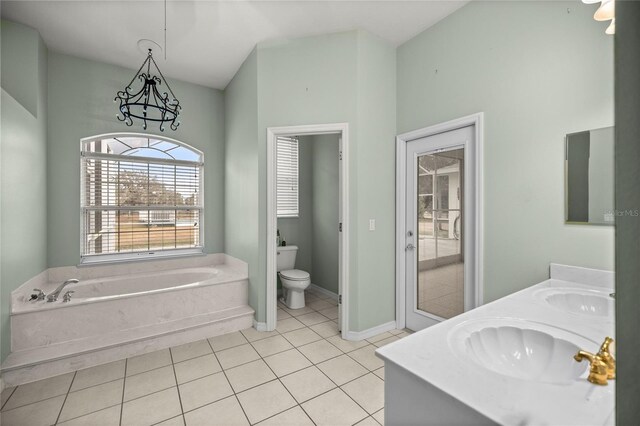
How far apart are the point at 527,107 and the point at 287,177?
10.1ft

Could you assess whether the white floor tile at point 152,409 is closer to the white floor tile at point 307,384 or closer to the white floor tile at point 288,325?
the white floor tile at point 307,384

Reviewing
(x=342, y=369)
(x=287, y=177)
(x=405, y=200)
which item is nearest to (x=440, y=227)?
(x=405, y=200)

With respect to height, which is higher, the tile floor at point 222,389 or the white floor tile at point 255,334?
the white floor tile at point 255,334

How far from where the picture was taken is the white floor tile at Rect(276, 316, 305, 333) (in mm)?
3062

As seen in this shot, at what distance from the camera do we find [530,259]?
6.52 ft

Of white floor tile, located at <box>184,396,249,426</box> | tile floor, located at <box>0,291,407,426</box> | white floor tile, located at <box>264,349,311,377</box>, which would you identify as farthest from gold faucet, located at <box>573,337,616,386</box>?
white floor tile, located at <box>264,349,311,377</box>

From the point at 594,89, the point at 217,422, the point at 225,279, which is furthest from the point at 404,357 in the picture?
the point at 225,279

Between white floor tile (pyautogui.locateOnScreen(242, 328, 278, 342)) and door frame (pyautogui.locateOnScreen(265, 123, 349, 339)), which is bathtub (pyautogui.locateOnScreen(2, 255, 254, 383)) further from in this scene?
door frame (pyautogui.locateOnScreen(265, 123, 349, 339))

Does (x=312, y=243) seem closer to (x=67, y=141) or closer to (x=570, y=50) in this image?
(x=67, y=141)

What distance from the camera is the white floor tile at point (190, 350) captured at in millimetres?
2521

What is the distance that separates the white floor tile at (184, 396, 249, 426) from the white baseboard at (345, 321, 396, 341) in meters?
1.23

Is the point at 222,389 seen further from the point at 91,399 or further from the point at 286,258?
the point at 286,258

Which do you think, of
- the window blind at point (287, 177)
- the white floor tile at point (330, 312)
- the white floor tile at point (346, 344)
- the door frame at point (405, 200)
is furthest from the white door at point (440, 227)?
the window blind at point (287, 177)

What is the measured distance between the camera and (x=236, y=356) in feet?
8.27
